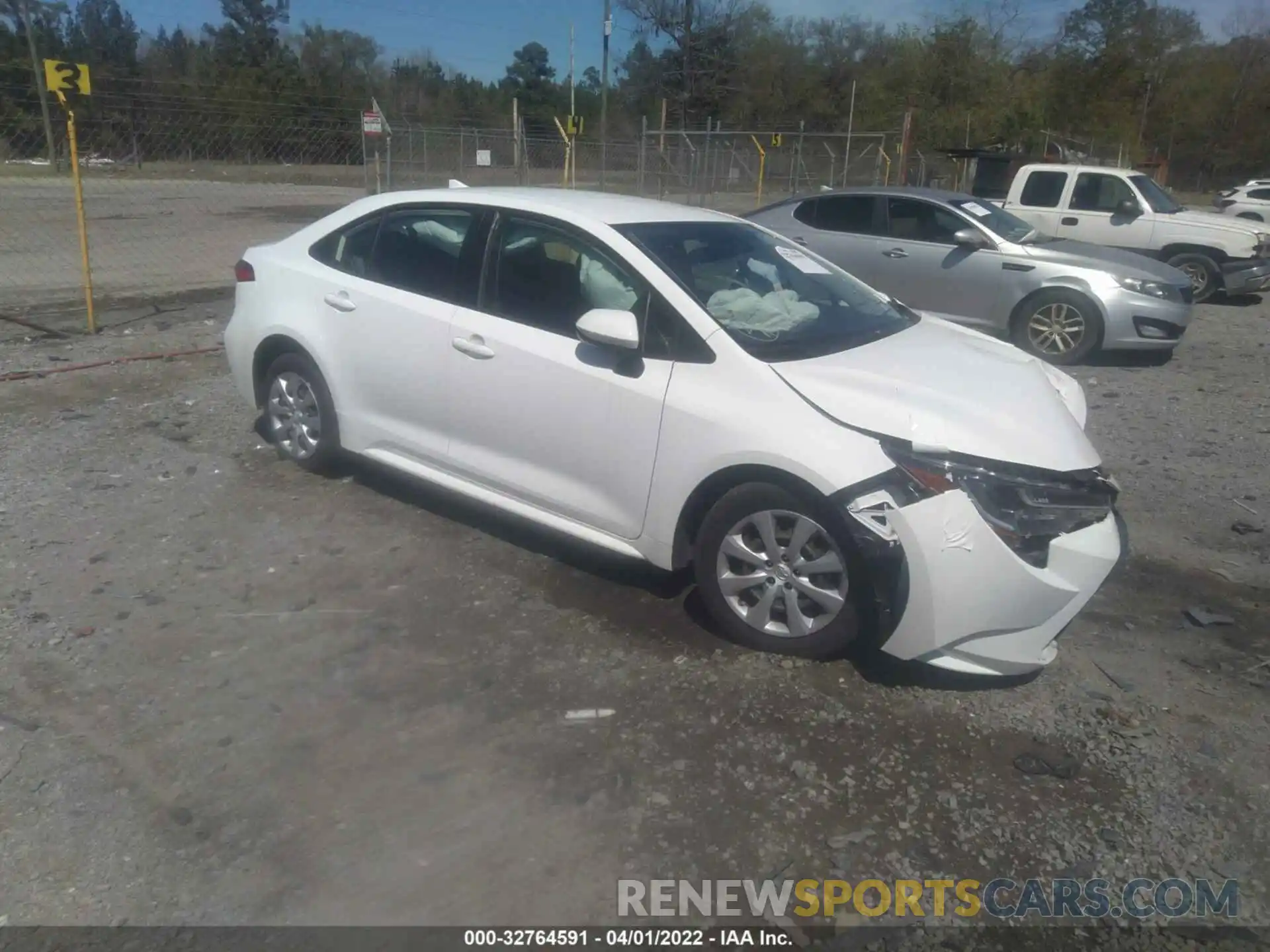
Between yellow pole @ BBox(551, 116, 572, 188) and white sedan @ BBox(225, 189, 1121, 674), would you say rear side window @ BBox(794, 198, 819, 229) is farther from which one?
yellow pole @ BBox(551, 116, 572, 188)

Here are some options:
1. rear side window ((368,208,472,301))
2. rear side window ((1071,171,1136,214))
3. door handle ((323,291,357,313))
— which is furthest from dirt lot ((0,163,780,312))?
rear side window ((1071,171,1136,214))

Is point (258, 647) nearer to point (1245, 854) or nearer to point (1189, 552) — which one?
point (1245, 854)

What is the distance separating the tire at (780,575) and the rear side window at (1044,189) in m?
11.1

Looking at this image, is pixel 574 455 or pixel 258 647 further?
pixel 574 455

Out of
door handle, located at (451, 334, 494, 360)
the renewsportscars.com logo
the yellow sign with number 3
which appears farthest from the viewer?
the yellow sign with number 3

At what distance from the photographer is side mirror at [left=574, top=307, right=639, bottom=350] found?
4059 millimetres

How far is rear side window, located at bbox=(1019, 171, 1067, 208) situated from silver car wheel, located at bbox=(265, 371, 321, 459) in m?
10.8

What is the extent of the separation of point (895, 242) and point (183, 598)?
7802 mm

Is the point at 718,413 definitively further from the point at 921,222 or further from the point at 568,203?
the point at 921,222

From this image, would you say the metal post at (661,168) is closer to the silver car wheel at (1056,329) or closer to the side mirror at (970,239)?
the side mirror at (970,239)

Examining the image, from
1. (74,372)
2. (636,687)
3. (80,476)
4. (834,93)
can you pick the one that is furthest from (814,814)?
(834,93)

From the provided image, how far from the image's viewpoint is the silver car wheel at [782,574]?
3729 mm

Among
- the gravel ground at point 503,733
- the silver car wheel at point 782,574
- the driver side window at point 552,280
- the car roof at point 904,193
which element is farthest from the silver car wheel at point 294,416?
the car roof at point 904,193

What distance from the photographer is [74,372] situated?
322 inches
